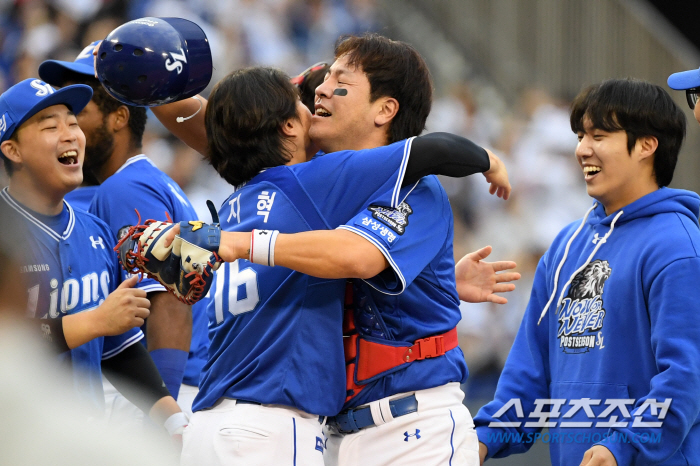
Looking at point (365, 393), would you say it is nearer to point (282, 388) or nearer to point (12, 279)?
point (282, 388)

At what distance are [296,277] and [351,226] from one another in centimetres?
25

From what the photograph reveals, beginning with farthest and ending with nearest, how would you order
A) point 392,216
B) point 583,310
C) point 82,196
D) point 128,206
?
point 82,196 → point 128,206 → point 583,310 → point 392,216

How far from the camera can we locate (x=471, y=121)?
9.71 metres

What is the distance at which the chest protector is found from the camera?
2.61 metres

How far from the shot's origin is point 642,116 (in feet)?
10.5

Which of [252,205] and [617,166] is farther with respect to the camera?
[617,166]

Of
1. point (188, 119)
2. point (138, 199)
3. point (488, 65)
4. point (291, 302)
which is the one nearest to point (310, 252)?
point (291, 302)

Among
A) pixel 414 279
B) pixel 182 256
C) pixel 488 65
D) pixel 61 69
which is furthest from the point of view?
pixel 488 65

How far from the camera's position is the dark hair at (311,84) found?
357 cm

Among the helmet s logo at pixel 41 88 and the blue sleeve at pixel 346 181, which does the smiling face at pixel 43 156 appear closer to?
the helmet s logo at pixel 41 88

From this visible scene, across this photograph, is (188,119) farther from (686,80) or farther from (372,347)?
(686,80)

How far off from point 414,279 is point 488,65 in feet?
26.6

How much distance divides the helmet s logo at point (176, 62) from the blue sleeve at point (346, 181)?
Result: 1.73ft

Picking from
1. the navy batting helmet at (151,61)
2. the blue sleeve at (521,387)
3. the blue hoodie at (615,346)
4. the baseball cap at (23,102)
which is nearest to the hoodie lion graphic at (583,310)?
the blue hoodie at (615,346)
